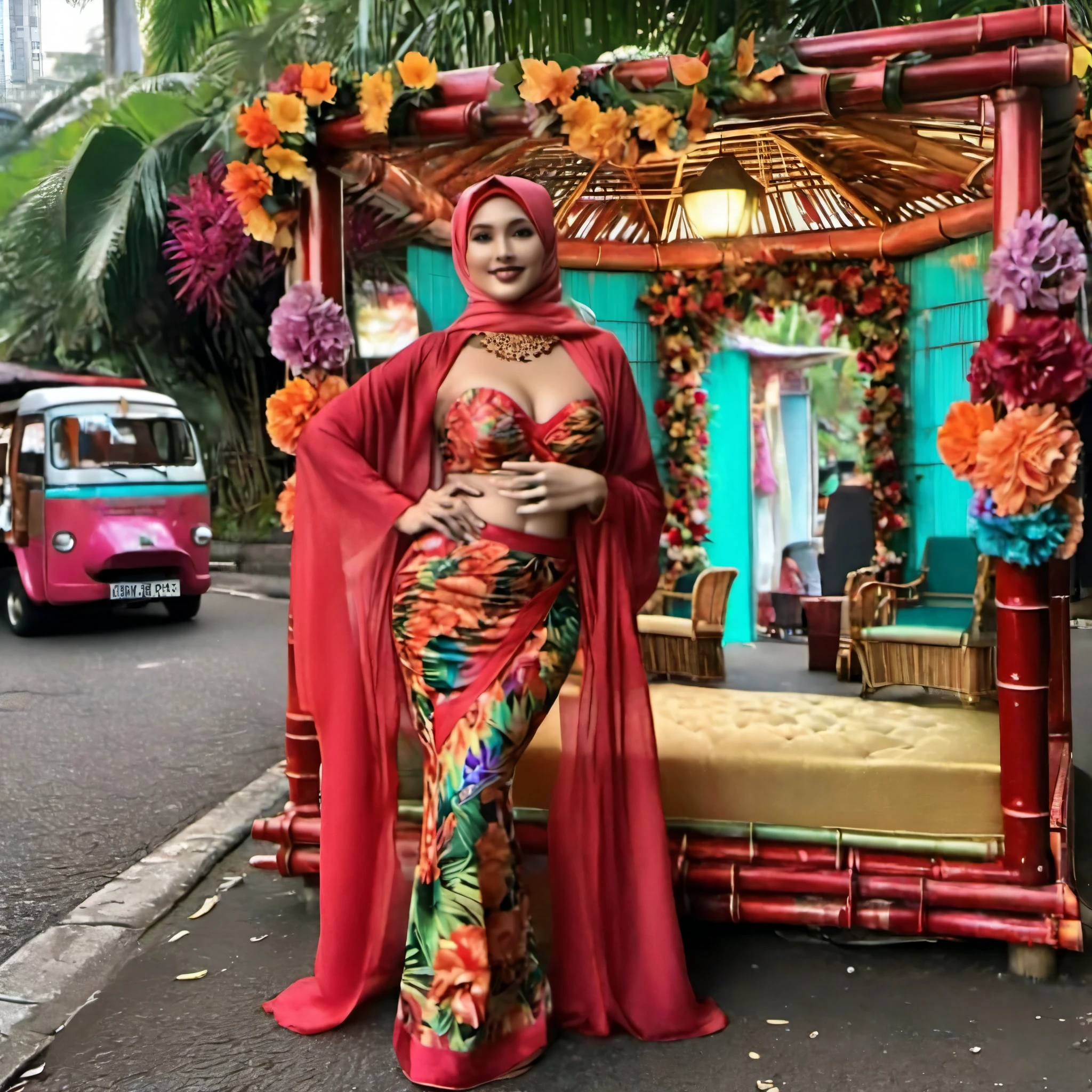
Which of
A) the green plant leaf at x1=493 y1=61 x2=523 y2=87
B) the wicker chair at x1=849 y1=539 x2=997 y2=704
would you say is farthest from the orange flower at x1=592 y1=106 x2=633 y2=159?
the wicker chair at x1=849 y1=539 x2=997 y2=704

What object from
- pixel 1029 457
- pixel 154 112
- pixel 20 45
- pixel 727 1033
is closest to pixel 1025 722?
pixel 1029 457

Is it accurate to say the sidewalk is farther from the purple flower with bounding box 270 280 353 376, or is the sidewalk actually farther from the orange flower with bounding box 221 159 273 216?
the orange flower with bounding box 221 159 273 216

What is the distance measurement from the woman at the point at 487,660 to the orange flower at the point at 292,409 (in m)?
0.57

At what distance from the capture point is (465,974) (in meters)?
2.41

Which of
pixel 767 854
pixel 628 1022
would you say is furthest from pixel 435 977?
pixel 767 854

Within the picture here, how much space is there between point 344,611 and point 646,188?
10.8 feet

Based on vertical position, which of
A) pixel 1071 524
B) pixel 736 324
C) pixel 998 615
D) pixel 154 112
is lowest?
pixel 998 615

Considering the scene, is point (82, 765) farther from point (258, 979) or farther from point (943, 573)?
point (943, 573)

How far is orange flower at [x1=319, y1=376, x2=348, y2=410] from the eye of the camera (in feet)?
11.1

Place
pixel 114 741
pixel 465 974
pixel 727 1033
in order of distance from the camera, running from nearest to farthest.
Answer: pixel 465 974
pixel 727 1033
pixel 114 741

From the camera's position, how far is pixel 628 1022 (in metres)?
2.65

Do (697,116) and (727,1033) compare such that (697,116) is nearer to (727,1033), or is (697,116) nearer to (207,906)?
(727,1033)

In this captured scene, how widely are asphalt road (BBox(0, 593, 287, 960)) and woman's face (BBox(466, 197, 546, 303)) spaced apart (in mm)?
2364

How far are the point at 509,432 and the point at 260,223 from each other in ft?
4.63
